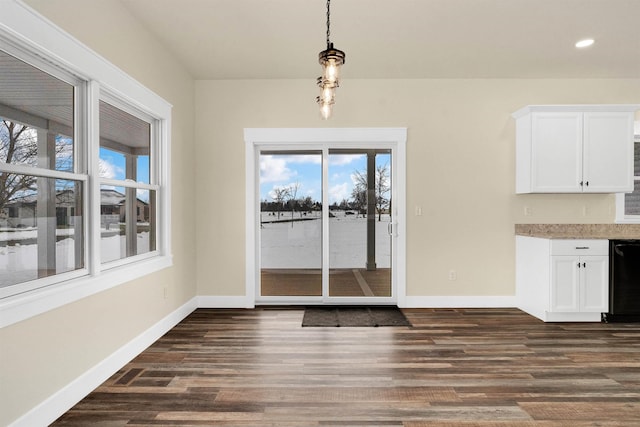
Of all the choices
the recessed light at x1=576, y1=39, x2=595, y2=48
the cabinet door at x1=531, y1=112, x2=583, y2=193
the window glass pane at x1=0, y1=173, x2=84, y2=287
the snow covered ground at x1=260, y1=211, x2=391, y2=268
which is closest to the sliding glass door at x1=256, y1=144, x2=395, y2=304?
the snow covered ground at x1=260, y1=211, x2=391, y2=268

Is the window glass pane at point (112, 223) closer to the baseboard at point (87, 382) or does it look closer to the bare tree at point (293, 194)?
the baseboard at point (87, 382)

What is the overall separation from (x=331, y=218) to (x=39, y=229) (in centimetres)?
321

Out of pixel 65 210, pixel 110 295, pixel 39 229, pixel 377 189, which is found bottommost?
pixel 110 295

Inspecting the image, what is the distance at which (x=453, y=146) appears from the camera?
4852 mm

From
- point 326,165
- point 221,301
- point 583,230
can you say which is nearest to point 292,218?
point 326,165

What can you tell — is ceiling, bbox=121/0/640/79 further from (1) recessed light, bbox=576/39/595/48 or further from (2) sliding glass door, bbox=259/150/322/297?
(2) sliding glass door, bbox=259/150/322/297

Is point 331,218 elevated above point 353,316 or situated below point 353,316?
above

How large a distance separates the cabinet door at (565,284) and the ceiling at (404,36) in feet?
7.05

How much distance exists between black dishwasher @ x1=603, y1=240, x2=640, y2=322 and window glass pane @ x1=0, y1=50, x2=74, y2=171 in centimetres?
509

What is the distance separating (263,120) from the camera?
488 centimetres

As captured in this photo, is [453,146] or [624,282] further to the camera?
[453,146]

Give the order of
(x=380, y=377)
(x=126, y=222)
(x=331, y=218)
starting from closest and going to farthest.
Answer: (x=380, y=377), (x=126, y=222), (x=331, y=218)

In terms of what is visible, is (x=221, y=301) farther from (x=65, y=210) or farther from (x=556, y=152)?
(x=556, y=152)

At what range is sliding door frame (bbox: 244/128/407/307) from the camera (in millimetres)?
4848
